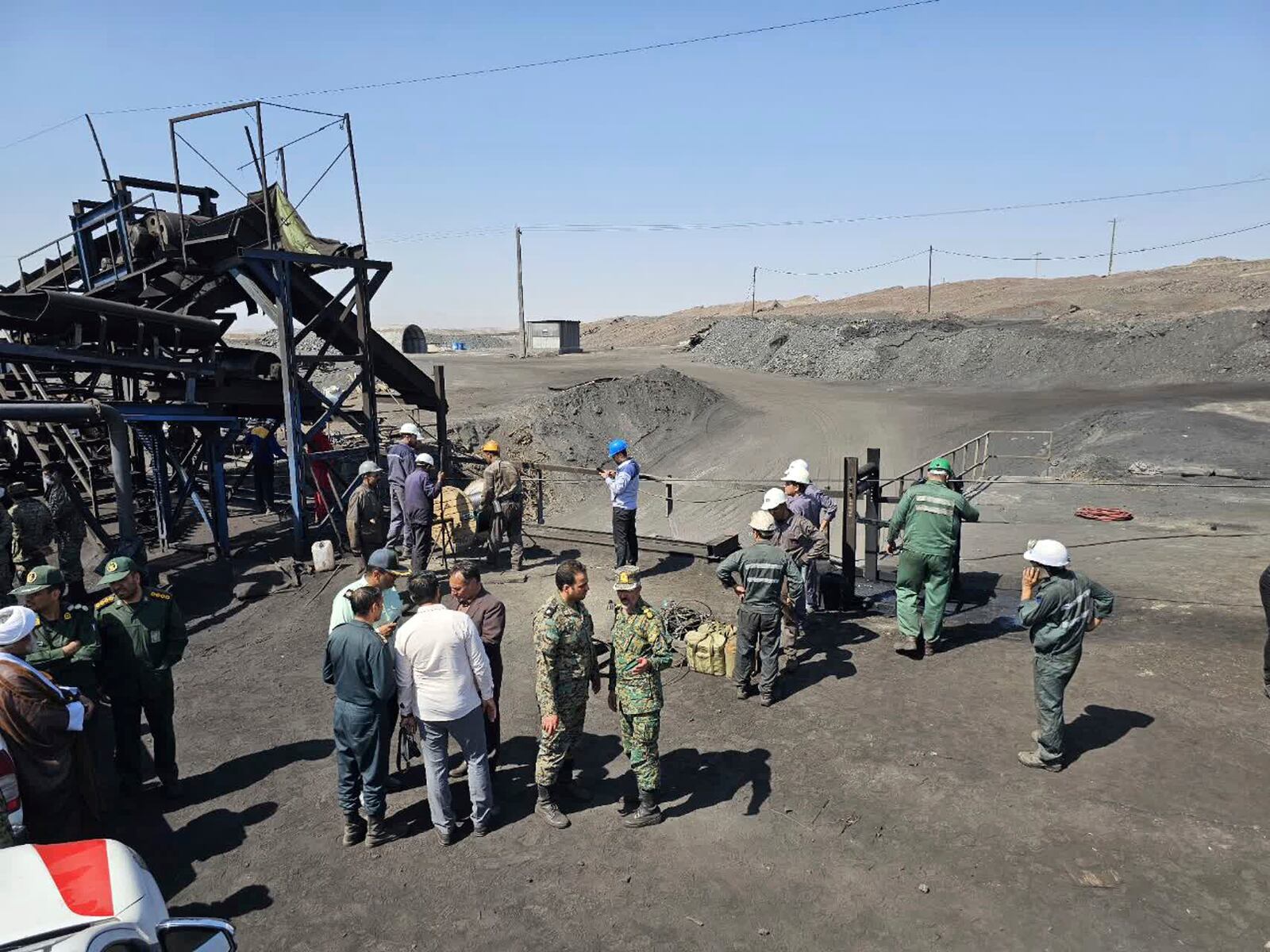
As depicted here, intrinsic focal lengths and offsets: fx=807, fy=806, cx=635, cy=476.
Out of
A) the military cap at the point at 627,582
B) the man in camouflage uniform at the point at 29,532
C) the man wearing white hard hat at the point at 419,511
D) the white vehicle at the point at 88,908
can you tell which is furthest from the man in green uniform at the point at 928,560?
the man in camouflage uniform at the point at 29,532

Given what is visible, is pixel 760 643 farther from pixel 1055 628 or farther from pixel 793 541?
pixel 1055 628

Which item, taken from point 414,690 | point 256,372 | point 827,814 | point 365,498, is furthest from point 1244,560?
point 256,372

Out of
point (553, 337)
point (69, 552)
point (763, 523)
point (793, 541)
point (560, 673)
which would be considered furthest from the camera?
point (553, 337)

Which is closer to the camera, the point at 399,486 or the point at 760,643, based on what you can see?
the point at 760,643

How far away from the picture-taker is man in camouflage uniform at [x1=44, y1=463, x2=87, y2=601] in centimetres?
1028

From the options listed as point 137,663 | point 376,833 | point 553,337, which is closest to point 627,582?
point 376,833

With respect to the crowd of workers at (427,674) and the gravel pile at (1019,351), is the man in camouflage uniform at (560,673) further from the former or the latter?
the gravel pile at (1019,351)

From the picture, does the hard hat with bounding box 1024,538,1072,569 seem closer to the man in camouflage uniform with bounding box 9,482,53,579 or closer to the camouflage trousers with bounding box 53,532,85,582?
the camouflage trousers with bounding box 53,532,85,582

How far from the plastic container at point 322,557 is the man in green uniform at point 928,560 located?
8.14 metres

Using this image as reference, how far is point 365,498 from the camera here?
35.4ft

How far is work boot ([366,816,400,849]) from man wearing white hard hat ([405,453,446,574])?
5.45 metres

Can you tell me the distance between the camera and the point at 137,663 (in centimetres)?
605

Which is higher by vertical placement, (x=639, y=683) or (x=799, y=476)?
(x=799, y=476)

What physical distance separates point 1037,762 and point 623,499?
5884mm
